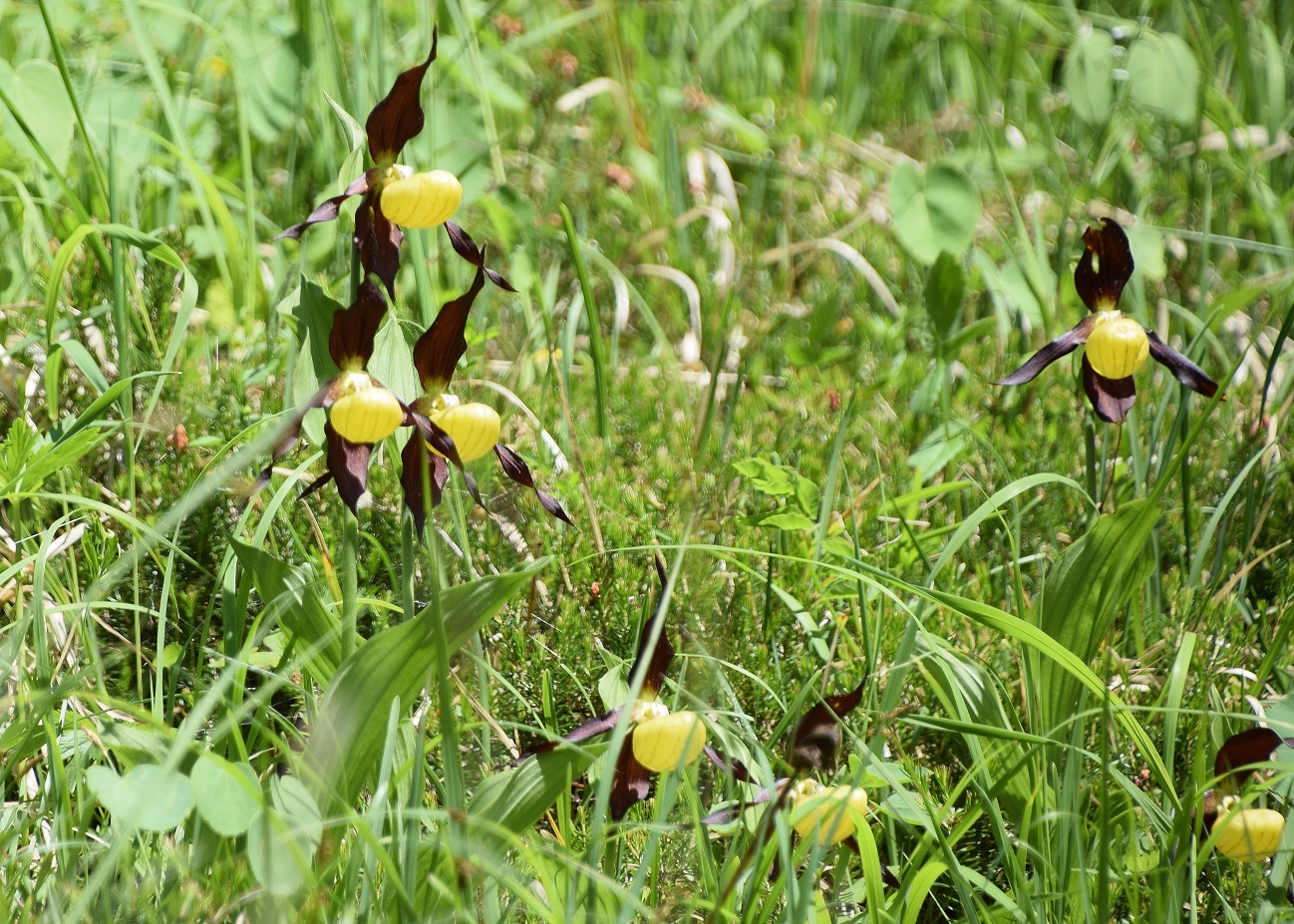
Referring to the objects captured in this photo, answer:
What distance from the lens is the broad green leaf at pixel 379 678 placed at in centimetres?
116

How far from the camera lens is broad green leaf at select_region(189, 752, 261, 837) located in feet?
3.49

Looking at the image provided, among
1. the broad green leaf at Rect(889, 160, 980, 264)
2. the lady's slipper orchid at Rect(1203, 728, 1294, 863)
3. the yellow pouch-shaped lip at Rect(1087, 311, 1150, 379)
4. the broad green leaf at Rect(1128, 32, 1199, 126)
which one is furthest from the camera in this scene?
the broad green leaf at Rect(1128, 32, 1199, 126)

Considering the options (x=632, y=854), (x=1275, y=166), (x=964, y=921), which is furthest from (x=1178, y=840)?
(x=1275, y=166)

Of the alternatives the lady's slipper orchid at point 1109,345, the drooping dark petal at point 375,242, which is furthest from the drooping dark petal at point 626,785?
the lady's slipper orchid at point 1109,345

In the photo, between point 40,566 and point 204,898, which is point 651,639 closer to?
point 204,898

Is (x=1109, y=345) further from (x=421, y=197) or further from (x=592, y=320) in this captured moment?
(x=421, y=197)

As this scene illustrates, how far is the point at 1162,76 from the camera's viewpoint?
294 centimetres

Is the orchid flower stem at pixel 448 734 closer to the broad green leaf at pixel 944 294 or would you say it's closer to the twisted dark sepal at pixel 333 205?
the twisted dark sepal at pixel 333 205

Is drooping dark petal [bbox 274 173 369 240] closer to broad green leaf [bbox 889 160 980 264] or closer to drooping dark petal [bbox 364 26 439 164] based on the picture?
drooping dark petal [bbox 364 26 439 164]

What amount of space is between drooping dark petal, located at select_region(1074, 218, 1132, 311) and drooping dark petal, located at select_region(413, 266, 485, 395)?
3.21ft

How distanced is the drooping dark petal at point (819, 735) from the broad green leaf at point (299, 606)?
1.86ft

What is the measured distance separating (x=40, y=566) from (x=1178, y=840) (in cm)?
148

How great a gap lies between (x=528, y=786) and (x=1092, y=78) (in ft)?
9.01

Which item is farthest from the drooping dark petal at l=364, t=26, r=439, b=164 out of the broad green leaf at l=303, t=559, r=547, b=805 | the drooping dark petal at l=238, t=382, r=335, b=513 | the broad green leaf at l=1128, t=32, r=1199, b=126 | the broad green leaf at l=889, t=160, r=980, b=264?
the broad green leaf at l=1128, t=32, r=1199, b=126
